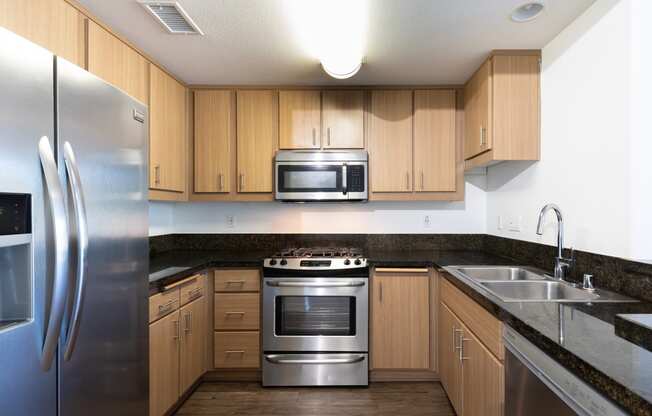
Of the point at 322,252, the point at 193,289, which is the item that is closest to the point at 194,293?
the point at 193,289

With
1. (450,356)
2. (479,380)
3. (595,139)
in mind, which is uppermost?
(595,139)

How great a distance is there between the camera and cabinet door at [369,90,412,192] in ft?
9.70

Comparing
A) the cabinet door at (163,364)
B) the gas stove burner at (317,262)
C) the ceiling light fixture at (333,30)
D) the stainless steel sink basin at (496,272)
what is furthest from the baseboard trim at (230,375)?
the ceiling light fixture at (333,30)

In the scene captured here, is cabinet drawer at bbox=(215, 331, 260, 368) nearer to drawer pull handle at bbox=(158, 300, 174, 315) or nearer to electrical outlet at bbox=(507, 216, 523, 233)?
drawer pull handle at bbox=(158, 300, 174, 315)

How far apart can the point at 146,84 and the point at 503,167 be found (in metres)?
2.70

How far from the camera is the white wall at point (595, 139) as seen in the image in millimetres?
1542

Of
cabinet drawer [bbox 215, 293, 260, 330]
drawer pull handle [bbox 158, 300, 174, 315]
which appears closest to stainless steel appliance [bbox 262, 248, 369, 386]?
cabinet drawer [bbox 215, 293, 260, 330]

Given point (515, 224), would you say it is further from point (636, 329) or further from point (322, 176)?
point (636, 329)

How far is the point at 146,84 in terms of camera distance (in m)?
2.37

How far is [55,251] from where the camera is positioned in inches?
37.2

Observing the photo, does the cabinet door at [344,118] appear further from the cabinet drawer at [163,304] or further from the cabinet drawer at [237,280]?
the cabinet drawer at [163,304]

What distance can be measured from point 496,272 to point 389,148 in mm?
1280

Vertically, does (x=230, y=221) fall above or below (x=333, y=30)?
below

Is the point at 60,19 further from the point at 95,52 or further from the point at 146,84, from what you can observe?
the point at 146,84
